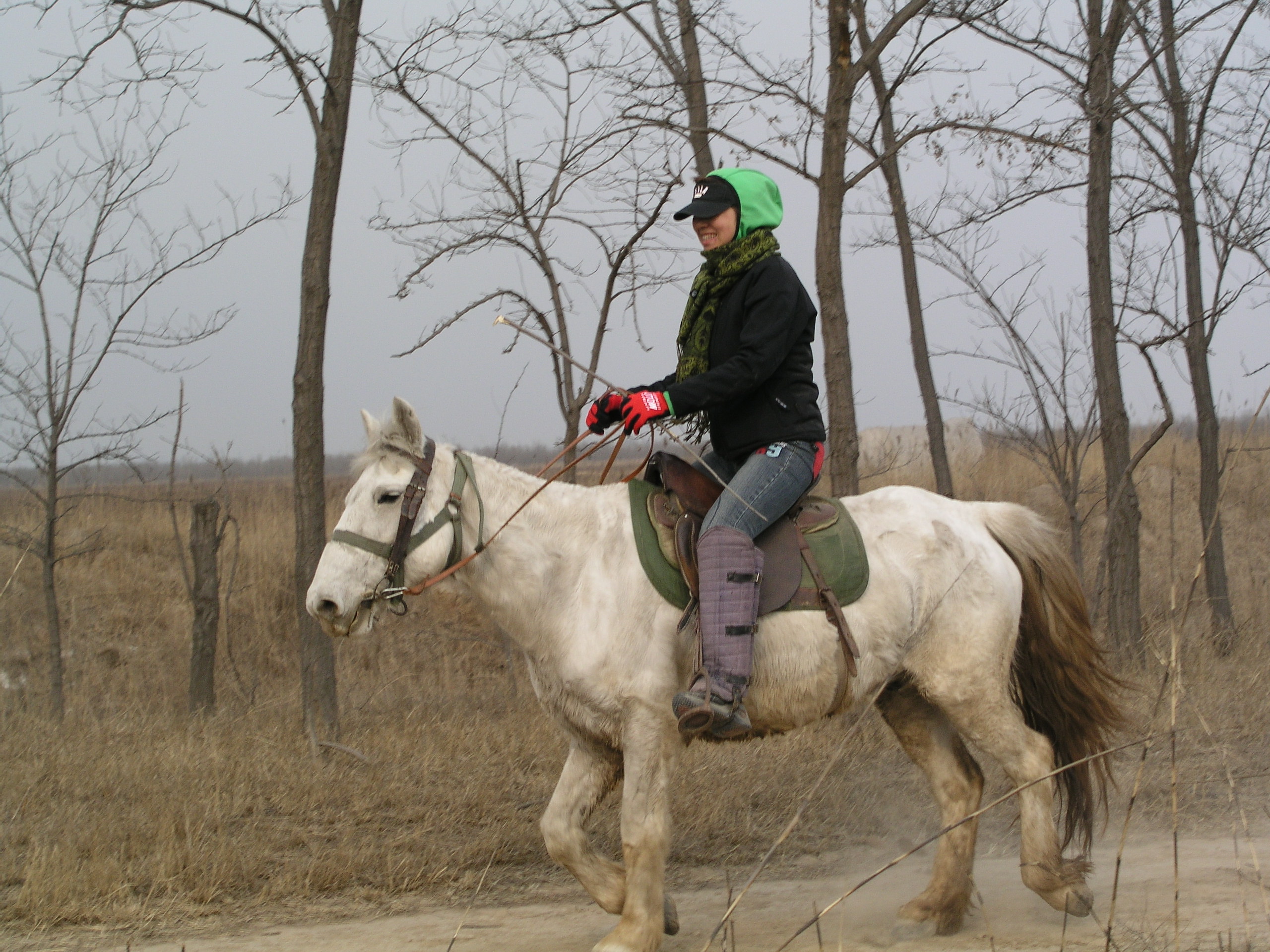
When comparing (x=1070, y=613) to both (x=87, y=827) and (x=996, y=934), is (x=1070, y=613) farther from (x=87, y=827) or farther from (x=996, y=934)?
(x=87, y=827)

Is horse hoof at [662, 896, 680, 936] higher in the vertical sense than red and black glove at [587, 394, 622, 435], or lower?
lower

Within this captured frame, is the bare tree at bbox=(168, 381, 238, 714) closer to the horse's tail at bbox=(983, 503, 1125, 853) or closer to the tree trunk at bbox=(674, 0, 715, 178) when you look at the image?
the tree trunk at bbox=(674, 0, 715, 178)

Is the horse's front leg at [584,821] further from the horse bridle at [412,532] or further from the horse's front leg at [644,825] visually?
the horse bridle at [412,532]

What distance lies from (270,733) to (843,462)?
4.82 m

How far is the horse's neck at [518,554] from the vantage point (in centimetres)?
468

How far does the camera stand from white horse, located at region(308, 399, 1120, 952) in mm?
4500

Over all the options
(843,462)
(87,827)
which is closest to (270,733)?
(87,827)

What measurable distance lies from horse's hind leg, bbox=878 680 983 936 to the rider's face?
234cm

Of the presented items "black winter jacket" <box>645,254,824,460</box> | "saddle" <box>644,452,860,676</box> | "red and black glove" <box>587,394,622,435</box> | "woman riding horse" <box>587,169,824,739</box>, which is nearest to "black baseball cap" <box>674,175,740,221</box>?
"woman riding horse" <box>587,169,824,739</box>

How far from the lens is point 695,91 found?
9.95 m

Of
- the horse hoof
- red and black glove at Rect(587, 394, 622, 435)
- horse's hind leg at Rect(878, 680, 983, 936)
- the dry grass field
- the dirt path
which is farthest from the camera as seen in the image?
the dry grass field

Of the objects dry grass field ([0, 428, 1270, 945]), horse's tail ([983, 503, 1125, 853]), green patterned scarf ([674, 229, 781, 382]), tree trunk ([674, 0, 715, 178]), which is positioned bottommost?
dry grass field ([0, 428, 1270, 945])

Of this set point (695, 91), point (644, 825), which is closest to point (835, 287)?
point (695, 91)

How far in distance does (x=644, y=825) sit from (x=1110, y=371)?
763cm
